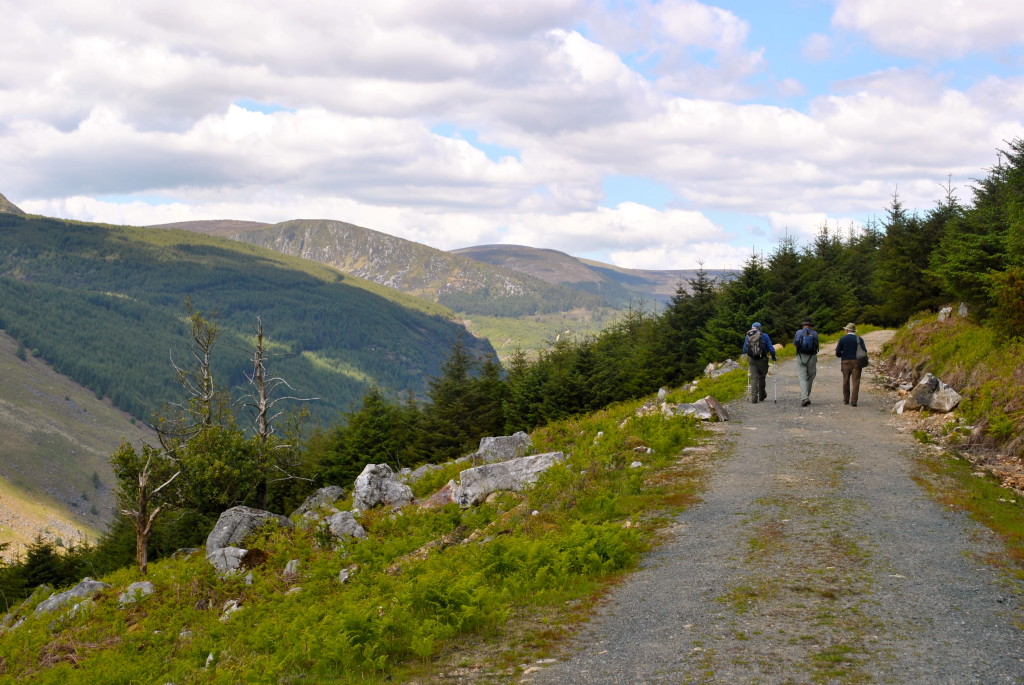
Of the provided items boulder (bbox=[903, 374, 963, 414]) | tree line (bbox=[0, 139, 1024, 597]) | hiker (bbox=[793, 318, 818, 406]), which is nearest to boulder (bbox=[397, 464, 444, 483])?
hiker (bbox=[793, 318, 818, 406])

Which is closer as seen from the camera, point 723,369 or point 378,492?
point 378,492

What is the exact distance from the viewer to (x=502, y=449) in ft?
61.9

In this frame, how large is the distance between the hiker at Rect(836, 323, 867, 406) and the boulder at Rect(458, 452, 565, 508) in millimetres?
10149

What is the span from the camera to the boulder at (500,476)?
50.4 ft

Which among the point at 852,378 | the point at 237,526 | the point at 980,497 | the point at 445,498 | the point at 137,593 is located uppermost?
the point at 852,378

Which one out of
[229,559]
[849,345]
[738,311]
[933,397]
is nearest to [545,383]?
[738,311]

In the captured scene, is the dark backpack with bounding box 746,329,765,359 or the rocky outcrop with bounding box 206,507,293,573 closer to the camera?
the rocky outcrop with bounding box 206,507,293,573

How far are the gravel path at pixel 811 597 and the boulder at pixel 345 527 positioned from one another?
7646 mm

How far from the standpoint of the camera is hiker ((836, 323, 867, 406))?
2075 cm

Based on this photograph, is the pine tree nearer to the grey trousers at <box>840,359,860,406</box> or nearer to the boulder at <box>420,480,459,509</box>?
the grey trousers at <box>840,359,860,406</box>

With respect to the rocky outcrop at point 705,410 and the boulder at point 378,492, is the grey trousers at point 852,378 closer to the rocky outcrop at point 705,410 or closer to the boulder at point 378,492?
the rocky outcrop at point 705,410

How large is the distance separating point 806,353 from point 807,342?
539 millimetres

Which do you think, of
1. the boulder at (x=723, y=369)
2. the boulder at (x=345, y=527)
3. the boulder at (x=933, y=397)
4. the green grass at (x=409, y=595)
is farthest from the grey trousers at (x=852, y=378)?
the boulder at (x=345, y=527)

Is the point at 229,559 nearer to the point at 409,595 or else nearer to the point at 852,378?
the point at 409,595
